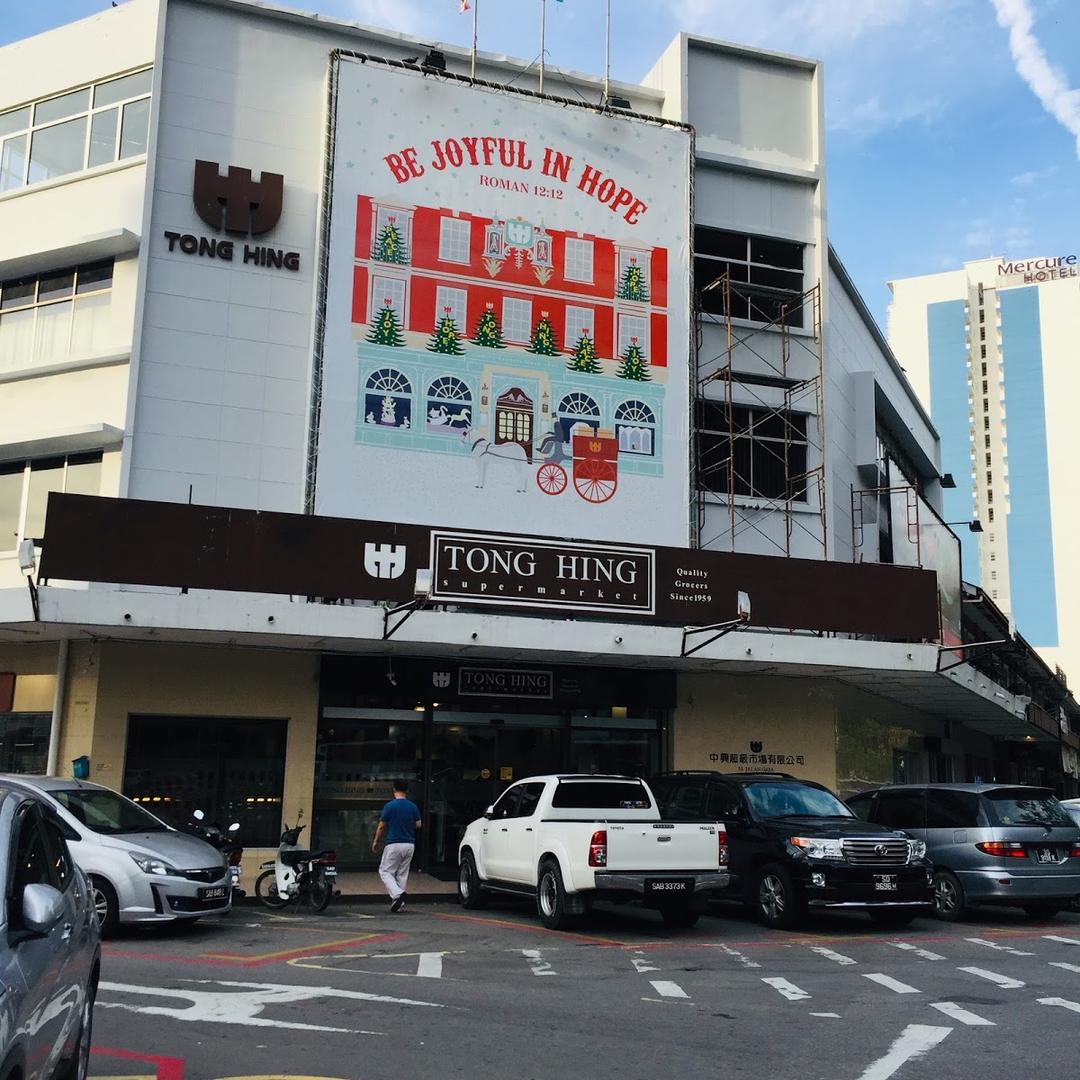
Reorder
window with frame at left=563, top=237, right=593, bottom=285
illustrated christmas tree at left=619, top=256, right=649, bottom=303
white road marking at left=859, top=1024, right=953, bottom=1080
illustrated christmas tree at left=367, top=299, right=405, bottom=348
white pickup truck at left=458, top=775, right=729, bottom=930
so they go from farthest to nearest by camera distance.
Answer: illustrated christmas tree at left=619, top=256, right=649, bottom=303
window with frame at left=563, top=237, right=593, bottom=285
illustrated christmas tree at left=367, top=299, right=405, bottom=348
white pickup truck at left=458, top=775, right=729, bottom=930
white road marking at left=859, top=1024, right=953, bottom=1080

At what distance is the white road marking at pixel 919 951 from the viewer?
1259 centimetres

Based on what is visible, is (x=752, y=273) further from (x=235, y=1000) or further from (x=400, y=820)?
(x=235, y=1000)

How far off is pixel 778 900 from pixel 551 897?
9.14ft

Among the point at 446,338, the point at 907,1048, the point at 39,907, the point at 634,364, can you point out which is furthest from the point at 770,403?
the point at 39,907

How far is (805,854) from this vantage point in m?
14.6

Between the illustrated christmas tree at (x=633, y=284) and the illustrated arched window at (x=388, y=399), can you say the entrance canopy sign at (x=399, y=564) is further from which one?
the illustrated christmas tree at (x=633, y=284)

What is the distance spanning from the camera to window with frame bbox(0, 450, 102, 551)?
22.2 meters

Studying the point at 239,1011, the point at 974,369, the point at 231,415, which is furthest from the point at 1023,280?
the point at 239,1011

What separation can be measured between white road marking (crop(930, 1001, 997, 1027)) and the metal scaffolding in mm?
15684

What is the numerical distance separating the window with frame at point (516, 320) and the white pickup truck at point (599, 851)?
10.1m

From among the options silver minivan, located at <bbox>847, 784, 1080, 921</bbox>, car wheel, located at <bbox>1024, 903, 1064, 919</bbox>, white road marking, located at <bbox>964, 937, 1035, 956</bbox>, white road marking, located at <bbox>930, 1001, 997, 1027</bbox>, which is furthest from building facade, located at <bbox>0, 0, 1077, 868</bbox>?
white road marking, located at <bbox>930, 1001, 997, 1027</bbox>

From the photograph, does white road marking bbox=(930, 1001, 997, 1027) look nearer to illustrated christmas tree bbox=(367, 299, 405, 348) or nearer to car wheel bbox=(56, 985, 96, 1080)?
car wheel bbox=(56, 985, 96, 1080)

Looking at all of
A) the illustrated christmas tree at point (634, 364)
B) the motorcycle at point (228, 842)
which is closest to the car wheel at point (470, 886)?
the motorcycle at point (228, 842)

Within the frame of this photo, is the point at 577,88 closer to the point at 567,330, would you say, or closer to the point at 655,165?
the point at 655,165
